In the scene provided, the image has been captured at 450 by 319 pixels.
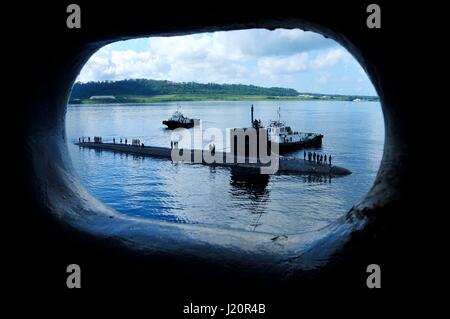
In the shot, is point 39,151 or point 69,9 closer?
point 69,9

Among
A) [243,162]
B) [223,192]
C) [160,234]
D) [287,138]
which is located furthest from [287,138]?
[160,234]

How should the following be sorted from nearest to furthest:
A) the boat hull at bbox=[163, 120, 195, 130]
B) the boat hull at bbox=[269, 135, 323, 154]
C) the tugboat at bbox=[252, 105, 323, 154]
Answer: the boat hull at bbox=[269, 135, 323, 154] → the tugboat at bbox=[252, 105, 323, 154] → the boat hull at bbox=[163, 120, 195, 130]

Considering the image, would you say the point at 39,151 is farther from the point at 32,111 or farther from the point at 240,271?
the point at 240,271

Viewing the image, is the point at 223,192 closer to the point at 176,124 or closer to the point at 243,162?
the point at 243,162

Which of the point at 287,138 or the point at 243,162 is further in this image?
the point at 287,138

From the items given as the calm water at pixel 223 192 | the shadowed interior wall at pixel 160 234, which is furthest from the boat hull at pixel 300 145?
the shadowed interior wall at pixel 160 234

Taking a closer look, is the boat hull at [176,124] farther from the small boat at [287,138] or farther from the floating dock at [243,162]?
the small boat at [287,138]

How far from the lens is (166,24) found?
2.18 m

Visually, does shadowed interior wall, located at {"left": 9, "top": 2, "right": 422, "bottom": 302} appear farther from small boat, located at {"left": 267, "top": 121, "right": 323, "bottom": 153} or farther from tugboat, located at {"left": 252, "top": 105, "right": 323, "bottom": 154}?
small boat, located at {"left": 267, "top": 121, "right": 323, "bottom": 153}

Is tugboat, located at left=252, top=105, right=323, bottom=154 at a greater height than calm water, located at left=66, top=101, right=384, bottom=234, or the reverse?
tugboat, located at left=252, top=105, right=323, bottom=154

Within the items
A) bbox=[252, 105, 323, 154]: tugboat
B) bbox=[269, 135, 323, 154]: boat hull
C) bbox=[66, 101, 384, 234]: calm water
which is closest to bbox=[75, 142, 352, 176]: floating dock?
bbox=[66, 101, 384, 234]: calm water
